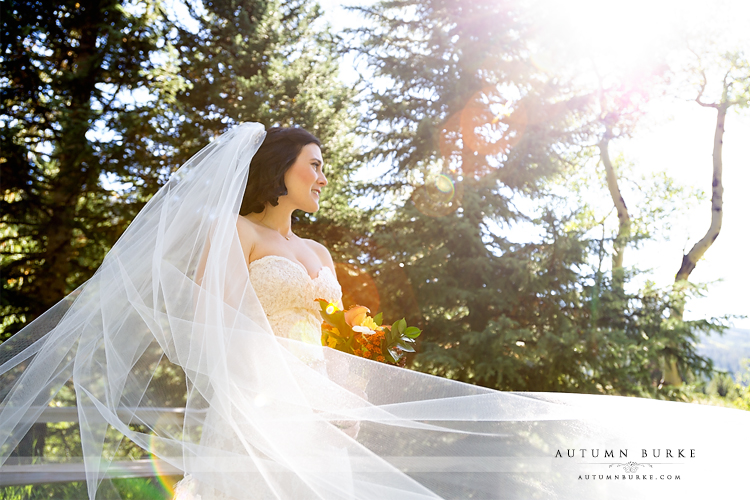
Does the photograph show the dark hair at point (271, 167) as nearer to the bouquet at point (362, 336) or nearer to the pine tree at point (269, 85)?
the bouquet at point (362, 336)

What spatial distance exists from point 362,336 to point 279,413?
0.66 metres

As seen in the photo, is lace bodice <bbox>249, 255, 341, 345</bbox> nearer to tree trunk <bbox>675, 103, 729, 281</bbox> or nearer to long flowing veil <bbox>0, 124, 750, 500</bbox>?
long flowing veil <bbox>0, 124, 750, 500</bbox>

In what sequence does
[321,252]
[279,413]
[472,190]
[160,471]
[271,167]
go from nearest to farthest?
[279,413]
[160,471]
[271,167]
[321,252]
[472,190]

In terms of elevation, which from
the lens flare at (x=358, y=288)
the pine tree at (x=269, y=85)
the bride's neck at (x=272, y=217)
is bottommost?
the bride's neck at (x=272, y=217)

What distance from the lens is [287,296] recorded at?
2410mm

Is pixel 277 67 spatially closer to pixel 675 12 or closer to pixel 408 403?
pixel 408 403

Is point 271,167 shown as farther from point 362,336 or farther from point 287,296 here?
point 362,336

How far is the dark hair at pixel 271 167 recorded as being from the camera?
267 centimetres

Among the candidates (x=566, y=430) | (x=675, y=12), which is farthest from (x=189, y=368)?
(x=675, y=12)

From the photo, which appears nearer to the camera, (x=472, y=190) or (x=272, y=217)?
(x=272, y=217)

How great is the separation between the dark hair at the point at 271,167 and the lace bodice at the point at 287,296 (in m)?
0.38

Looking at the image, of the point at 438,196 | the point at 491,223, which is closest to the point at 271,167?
the point at 438,196

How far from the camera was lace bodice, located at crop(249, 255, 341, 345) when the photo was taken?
7.82 ft

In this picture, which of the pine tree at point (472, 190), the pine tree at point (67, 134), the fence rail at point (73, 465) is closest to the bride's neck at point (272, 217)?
the fence rail at point (73, 465)
